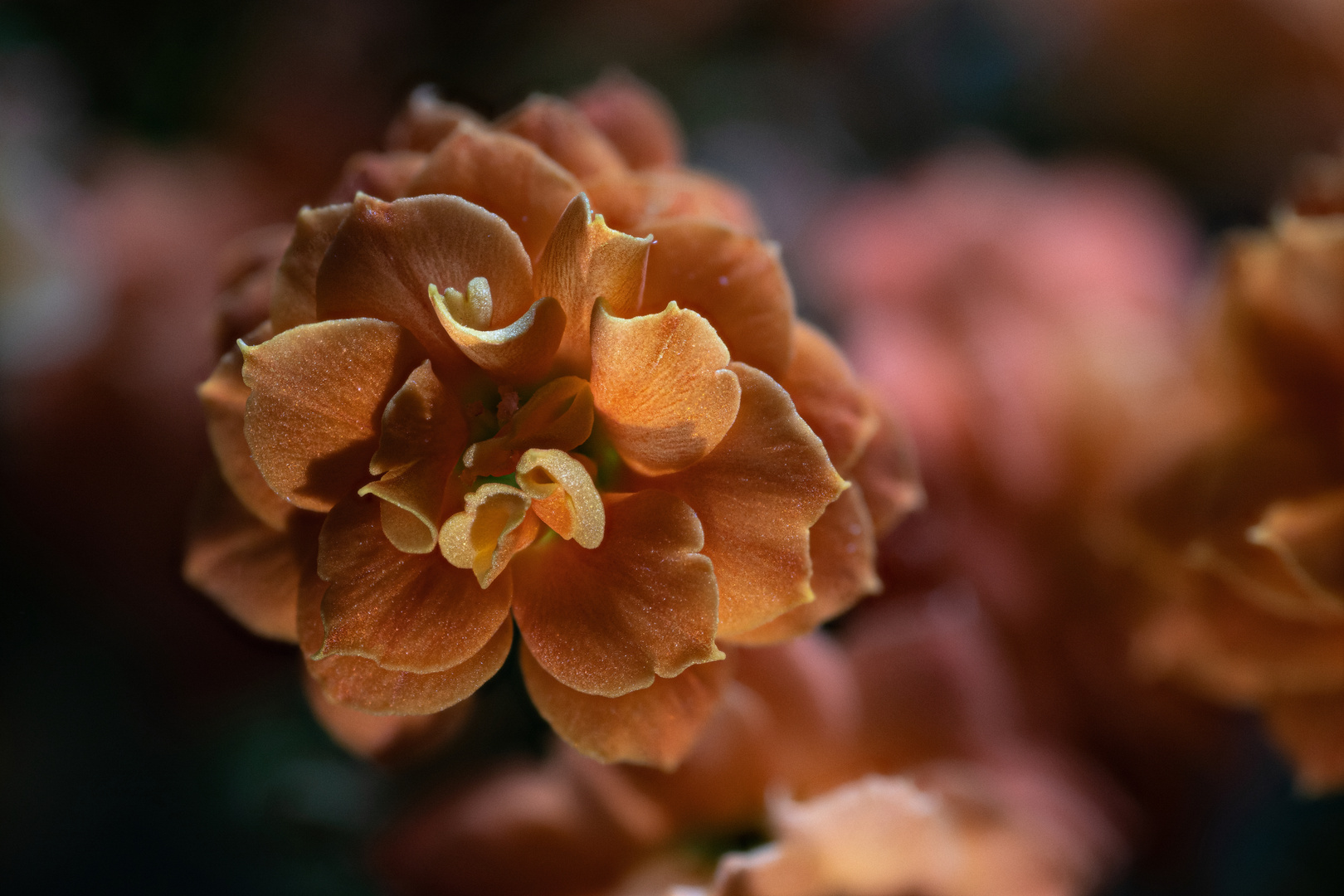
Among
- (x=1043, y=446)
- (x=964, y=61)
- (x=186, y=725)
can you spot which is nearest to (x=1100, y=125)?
(x=964, y=61)

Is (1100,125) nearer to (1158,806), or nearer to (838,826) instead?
(1158,806)

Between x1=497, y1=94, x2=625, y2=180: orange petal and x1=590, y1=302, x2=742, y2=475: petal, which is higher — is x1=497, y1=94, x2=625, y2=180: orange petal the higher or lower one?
the higher one

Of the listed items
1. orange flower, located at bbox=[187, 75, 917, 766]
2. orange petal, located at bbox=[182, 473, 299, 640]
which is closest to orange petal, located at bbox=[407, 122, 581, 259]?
orange flower, located at bbox=[187, 75, 917, 766]

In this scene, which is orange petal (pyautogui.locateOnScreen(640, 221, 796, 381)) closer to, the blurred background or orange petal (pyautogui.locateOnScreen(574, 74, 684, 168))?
orange petal (pyautogui.locateOnScreen(574, 74, 684, 168))

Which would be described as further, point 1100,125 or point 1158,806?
point 1100,125

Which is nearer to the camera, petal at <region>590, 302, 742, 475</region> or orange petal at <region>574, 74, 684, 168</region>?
petal at <region>590, 302, 742, 475</region>

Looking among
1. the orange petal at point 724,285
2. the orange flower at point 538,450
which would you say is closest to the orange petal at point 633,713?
the orange flower at point 538,450

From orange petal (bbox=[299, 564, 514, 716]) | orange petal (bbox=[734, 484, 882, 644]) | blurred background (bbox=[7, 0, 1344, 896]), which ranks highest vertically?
orange petal (bbox=[734, 484, 882, 644])
